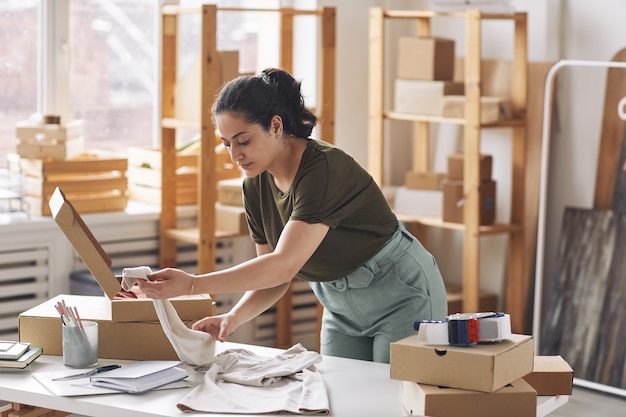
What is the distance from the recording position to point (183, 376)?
2418 millimetres

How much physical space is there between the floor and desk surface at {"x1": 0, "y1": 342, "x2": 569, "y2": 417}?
182 cm

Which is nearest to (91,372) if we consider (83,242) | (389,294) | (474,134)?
(83,242)

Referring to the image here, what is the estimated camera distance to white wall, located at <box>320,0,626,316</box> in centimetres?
456

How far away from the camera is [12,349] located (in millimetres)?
2531

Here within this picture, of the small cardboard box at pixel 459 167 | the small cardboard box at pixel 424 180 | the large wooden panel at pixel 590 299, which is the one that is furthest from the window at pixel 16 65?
the large wooden panel at pixel 590 299

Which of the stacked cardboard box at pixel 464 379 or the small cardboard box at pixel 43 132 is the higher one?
the small cardboard box at pixel 43 132

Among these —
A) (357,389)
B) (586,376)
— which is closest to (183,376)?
(357,389)

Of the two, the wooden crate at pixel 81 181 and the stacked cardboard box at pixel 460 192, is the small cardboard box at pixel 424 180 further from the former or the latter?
the wooden crate at pixel 81 181

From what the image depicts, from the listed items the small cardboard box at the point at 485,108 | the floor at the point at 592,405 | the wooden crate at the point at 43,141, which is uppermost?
the small cardboard box at the point at 485,108

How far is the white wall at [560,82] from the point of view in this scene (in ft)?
15.0

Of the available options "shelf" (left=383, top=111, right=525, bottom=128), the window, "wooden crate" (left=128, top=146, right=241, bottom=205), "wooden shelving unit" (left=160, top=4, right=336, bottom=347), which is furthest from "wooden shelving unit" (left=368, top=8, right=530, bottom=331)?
the window

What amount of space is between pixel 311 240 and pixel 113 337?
565 mm

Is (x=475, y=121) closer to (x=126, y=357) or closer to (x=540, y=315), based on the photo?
(x=540, y=315)

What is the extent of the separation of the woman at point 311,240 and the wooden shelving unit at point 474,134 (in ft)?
5.75
